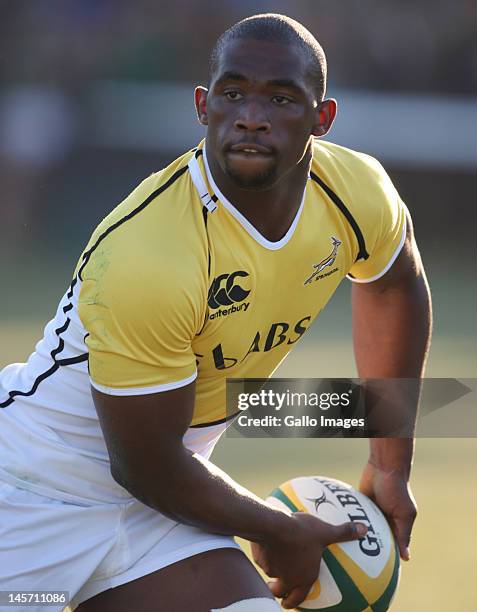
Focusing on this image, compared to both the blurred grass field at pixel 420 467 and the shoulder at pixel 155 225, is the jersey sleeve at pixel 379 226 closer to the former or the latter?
the shoulder at pixel 155 225

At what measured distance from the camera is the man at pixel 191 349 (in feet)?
11.8

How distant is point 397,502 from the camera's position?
15.3 ft

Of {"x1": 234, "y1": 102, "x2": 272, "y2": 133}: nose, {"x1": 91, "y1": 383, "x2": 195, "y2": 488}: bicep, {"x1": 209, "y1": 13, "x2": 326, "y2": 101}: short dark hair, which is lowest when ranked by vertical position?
{"x1": 91, "y1": 383, "x2": 195, "y2": 488}: bicep

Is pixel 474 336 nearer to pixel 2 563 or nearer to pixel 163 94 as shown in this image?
pixel 2 563

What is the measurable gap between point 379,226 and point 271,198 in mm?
610

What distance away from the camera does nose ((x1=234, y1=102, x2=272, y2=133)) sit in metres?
3.58

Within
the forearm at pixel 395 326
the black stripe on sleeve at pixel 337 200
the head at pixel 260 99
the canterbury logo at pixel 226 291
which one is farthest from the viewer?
the forearm at pixel 395 326

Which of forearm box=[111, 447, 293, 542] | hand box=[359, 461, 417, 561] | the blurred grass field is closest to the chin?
forearm box=[111, 447, 293, 542]

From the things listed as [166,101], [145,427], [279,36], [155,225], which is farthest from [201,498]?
[166,101]

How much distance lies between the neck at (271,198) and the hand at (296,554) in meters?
1.03

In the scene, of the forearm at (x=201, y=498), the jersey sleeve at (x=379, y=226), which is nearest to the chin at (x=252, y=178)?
the jersey sleeve at (x=379, y=226)

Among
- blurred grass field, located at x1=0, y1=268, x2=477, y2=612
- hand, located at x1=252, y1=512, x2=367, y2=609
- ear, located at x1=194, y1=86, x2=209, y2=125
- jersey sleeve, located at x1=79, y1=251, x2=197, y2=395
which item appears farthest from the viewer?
blurred grass field, located at x1=0, y1=268, x2=477, y2=612

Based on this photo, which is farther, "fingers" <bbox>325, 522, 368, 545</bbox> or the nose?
"fingers" <bbox>325, 522, 368, 545</bbox>

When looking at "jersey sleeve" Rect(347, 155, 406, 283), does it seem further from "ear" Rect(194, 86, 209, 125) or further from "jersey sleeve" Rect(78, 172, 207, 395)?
"jersey sleeve" Rect(78, 172, 207, 395)
